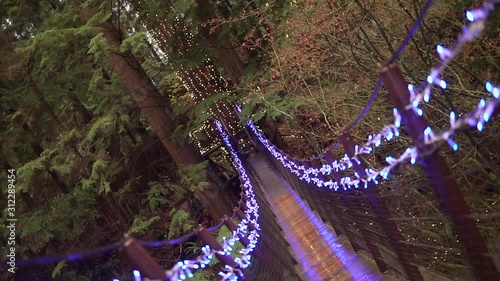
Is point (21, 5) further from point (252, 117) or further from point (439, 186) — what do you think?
point (439, 186)

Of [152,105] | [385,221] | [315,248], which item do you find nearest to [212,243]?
[385,221]

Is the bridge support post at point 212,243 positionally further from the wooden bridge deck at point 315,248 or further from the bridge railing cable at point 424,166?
the wooden bridge deck at point 315,248

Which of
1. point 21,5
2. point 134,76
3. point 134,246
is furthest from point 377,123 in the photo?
point 21,5

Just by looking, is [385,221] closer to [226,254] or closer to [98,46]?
[226,254]

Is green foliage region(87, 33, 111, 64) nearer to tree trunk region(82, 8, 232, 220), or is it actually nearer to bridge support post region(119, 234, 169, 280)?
tree trunk region(82, 8, 232, 220)

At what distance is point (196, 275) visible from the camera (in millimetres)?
8750

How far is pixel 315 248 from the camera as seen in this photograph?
27.5 feet

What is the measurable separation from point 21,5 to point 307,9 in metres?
6.59

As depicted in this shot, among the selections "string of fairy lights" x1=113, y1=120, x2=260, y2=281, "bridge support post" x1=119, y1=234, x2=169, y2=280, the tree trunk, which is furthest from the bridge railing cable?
the tree trunk

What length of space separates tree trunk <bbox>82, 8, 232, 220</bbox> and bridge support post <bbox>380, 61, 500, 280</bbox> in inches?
356

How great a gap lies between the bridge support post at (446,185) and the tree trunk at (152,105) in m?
9.05

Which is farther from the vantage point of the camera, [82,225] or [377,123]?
[82,225]

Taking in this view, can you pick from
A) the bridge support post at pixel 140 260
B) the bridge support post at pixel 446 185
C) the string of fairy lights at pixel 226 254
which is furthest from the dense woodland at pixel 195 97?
the bridge support post at pixel 140 260

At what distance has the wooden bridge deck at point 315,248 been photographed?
6383 mm
